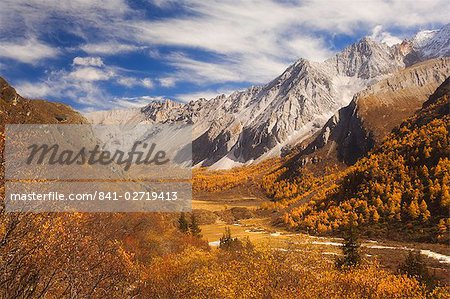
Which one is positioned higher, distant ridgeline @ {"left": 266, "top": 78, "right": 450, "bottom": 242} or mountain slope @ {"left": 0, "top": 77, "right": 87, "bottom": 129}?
mountain slope @ {"left": 0, "top": 77, "right": 87, "bottom": 129}

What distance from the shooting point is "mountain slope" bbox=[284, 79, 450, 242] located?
93.4m

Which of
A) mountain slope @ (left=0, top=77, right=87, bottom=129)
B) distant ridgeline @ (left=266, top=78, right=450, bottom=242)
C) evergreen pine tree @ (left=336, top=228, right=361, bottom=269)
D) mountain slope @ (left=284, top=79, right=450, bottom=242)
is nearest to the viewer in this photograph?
evergreen pine tree @ (left=336, top=228, right=361, bottom=269)

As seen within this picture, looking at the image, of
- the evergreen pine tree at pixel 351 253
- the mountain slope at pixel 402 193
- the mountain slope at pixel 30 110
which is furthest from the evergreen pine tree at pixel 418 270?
the mountain slope at pixel 30 110

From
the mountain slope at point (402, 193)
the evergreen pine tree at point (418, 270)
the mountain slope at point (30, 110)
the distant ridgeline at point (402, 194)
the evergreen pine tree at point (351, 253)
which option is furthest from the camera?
the mountain slope at point (402, 193)

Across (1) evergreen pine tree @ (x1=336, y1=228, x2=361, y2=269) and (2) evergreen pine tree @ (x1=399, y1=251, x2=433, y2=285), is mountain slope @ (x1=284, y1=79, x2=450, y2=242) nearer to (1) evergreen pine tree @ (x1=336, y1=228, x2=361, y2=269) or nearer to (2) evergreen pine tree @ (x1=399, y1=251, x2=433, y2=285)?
(1) evergreen pine tree @ (x1=336, y1=228, x2=361, y2=269)

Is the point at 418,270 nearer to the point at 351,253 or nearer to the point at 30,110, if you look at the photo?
the point at 351,253

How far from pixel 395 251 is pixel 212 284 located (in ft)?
190

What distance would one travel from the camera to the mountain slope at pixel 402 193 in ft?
307

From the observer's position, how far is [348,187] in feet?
444

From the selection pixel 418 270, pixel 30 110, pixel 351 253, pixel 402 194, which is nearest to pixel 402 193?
pixel 402 194

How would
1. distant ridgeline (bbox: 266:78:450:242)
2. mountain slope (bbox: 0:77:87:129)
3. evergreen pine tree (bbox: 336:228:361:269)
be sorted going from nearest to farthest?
evergreen pine tree (bbox: 336:228:361:269) → mountain slope (bbox: 0:77:87:129) → distant ridgeline (bbox: 266:78:450:242)

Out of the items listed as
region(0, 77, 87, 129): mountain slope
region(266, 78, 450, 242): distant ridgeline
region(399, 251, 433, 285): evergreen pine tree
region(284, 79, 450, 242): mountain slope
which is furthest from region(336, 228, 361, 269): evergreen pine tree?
region(0, 77, 87, 129): mountain slope

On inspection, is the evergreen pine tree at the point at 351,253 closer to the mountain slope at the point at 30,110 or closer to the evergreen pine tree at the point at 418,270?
the evergreen pine tree at the point at 418,270

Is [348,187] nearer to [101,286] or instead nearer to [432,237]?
[432,237]
